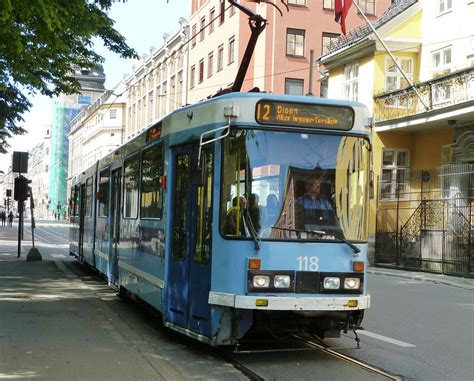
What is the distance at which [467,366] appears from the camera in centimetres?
716

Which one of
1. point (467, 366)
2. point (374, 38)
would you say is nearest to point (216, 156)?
point (467, 366)

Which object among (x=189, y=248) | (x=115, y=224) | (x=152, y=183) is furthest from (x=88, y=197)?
(x=189, y=248)

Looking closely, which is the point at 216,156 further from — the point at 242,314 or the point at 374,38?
the point at 374,38

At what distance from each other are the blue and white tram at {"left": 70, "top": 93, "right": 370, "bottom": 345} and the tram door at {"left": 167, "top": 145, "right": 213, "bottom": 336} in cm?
1

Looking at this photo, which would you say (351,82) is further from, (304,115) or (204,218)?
(204,218)

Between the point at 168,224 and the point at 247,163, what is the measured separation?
1.65 meters

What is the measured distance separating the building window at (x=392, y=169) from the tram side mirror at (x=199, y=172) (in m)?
18.8

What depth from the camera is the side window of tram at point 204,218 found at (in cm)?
692

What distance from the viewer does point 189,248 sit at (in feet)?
24.0

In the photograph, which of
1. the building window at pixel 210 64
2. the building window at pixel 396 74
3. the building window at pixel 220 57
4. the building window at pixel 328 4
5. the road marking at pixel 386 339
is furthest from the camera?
the building window at pixel 210 64

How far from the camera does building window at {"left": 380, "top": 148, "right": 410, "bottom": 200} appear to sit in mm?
24922

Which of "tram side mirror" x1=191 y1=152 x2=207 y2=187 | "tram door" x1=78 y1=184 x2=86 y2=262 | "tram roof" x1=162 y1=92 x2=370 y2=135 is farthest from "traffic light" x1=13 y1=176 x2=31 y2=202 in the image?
"tram side mirror" x1=191 y1=152 x2=207 y2=187

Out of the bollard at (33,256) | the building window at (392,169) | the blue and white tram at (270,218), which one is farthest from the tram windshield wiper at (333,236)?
the building window at (392,169)

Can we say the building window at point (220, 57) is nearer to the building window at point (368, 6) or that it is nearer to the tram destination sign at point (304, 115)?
the building window at point (368, 6)
